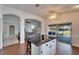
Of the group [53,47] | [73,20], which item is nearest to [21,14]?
[53,47]

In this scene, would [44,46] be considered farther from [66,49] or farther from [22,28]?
[22,28]

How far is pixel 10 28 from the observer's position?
1.72 meters

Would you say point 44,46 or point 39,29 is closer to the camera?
point 44,46

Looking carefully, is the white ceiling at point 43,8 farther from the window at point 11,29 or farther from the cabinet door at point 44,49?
the cabinet door at point 44,49

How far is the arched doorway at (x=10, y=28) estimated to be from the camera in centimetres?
173

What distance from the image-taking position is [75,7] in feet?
5.65

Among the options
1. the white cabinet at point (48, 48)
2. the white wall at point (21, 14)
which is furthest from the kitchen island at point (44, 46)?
the white wall at point (21, 14)

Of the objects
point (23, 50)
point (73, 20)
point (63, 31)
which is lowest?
point (23, 50)

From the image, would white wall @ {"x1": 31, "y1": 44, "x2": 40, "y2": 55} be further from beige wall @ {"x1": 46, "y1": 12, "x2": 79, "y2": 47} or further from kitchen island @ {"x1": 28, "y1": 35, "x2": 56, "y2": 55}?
beige wall @ {"x1": 46, "y1": 12, "x2": 79, "y2": 47}

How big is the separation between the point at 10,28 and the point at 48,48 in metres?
0.88

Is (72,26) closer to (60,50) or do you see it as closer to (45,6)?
(60,50)

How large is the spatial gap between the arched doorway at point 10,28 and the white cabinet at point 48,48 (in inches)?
25.0
